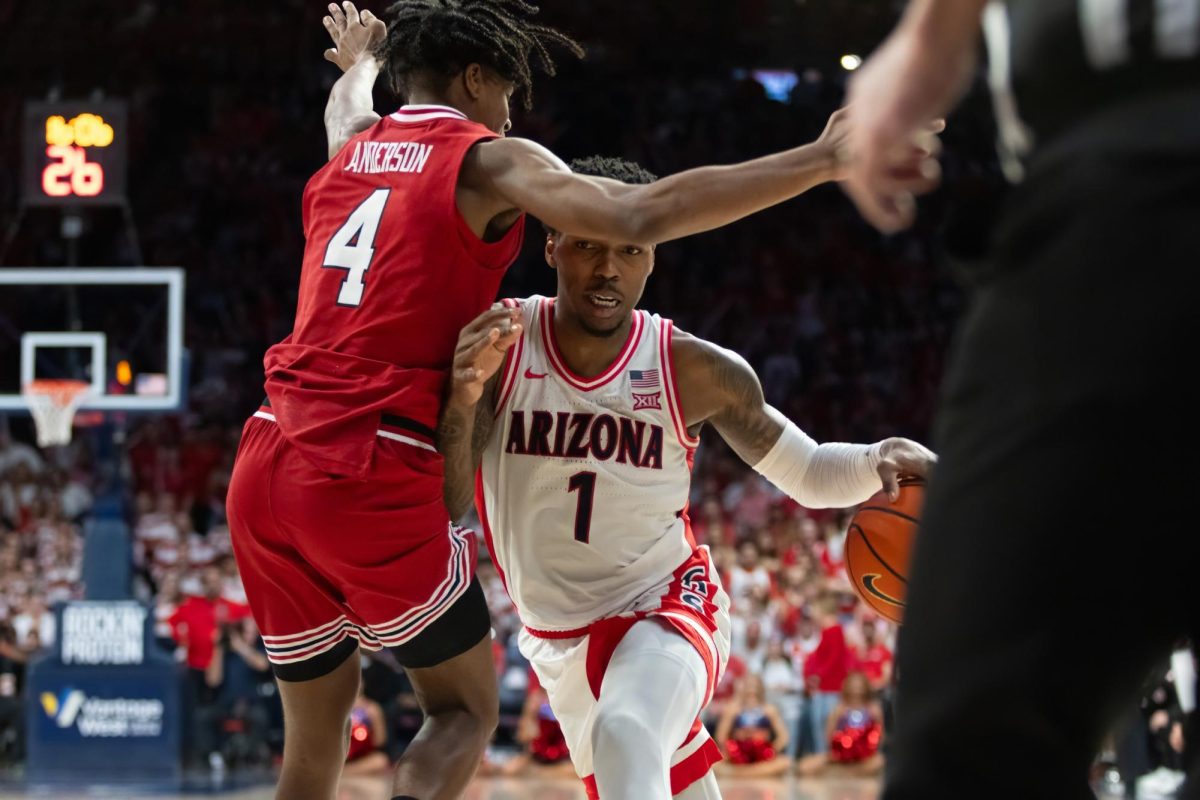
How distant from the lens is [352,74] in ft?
13.7

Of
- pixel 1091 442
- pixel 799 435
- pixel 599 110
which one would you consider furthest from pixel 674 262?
pixel 1091 442

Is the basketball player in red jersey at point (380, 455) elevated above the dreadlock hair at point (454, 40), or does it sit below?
below

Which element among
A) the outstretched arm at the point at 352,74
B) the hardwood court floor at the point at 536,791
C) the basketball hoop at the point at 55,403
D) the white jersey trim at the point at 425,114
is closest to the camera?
the white jersey trim at the point at 425,114

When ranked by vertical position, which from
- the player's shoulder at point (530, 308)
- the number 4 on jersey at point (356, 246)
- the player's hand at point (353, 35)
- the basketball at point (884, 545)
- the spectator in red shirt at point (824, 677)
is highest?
the player's hand at point (353, 35)

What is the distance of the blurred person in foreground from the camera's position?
1.29m

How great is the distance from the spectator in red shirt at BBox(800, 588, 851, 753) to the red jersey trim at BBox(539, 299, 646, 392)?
7.22 meters

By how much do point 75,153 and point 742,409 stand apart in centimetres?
756

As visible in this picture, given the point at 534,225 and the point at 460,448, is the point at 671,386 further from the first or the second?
the point at 534,225

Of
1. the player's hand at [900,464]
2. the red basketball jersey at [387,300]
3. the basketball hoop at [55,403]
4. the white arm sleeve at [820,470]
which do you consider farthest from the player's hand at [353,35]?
the basketball hoop at [55,403]

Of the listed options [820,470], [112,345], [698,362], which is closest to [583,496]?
[698,362]

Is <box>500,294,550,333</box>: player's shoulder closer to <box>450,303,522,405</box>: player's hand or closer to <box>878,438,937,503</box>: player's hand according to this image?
<box>450,303,522,405</box>: player's hand

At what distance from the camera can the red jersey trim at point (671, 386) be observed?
4.08 m

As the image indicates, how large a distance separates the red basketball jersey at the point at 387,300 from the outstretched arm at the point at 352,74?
472 mm

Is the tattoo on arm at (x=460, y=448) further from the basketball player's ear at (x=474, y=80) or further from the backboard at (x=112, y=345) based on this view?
the backboard at (x=112, y=345)
